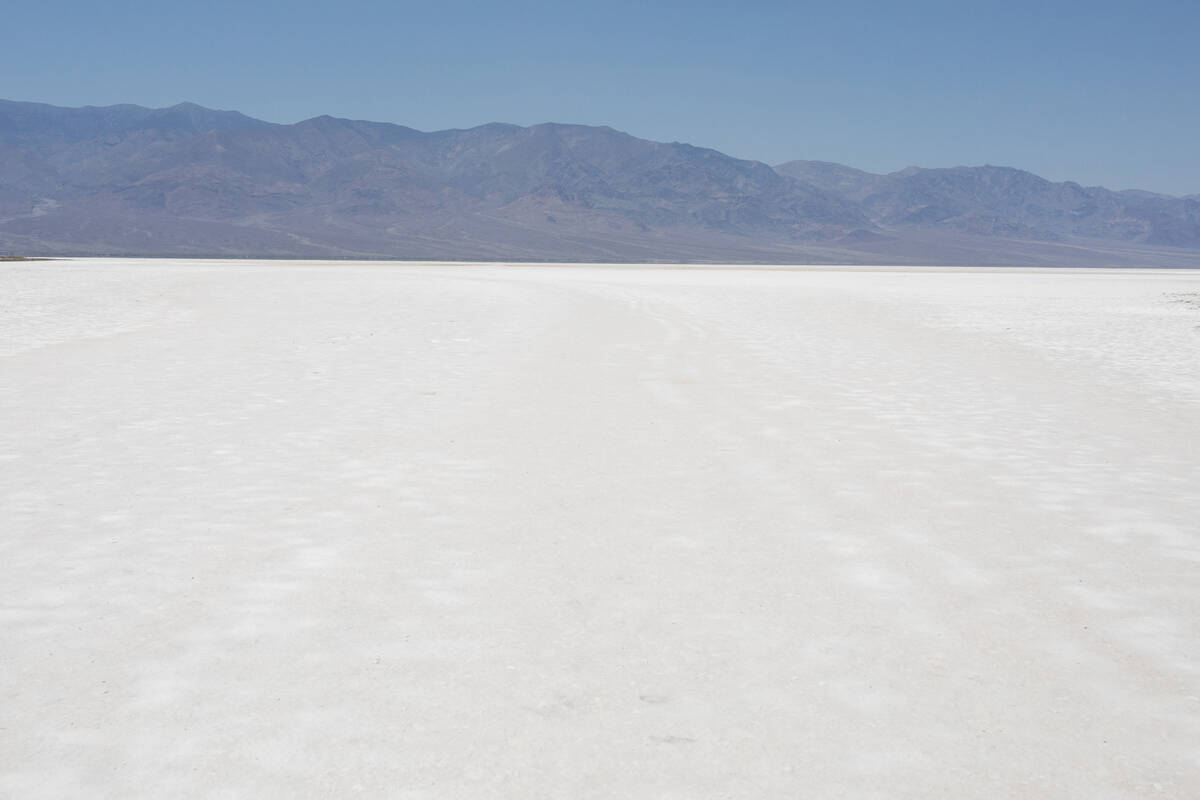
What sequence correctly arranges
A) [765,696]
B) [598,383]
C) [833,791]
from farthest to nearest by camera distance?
[598,383] → [765,696] → [833,791]

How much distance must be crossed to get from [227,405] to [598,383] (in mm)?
3694

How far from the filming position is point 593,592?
13.9ft

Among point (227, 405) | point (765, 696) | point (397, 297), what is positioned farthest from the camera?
point (397, 297)

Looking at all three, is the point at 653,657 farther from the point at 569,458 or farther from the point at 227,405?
the point at 227,405

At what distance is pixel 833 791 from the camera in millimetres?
2742

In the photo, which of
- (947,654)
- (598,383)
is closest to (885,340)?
(598,383)

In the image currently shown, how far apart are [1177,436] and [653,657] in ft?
21.4

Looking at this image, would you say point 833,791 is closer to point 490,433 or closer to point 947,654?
point 947,654

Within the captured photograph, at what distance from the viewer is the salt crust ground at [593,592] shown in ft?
9.54

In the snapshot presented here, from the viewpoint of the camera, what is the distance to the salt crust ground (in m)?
2.91

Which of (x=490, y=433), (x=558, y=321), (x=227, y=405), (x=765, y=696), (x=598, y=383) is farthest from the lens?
(x=558, y=321)

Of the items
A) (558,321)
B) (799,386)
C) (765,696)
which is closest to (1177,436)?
(799,386)

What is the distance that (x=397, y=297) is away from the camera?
26922 millimetres

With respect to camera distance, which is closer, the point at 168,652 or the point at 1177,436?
the point at 168,652
